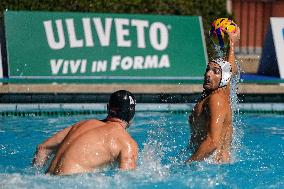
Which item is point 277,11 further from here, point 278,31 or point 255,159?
point 255,159

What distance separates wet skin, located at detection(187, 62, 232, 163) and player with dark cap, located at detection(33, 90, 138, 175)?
75 centimetres

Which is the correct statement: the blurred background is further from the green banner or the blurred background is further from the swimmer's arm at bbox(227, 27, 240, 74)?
the swimmer's arm at bbox(227, 27, 240, 74)

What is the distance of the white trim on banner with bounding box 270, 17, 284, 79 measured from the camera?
12.5 metres

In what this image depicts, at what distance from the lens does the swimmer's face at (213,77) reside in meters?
5.84

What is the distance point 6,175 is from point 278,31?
26.6 feet

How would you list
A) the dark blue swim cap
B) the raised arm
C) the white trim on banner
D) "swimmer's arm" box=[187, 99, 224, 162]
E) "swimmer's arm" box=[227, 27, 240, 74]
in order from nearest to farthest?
the dark blue swim cap → the raised arm → "swimmer's arm" box=[187, 99, 224, 162] → "swimmer's arm" box=[227, 27, 240, 74] → the white trim on banner

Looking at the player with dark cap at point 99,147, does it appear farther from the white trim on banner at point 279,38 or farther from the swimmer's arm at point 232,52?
the white trim on banner at point 279,38

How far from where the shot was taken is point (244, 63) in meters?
14.7

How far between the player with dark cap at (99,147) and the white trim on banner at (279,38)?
24.8 feet

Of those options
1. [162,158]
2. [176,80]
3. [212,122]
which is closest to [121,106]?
[212,122]

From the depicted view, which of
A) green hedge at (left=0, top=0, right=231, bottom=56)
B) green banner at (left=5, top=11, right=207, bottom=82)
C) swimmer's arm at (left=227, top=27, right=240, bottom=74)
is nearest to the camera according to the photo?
swimmer's arm at (left=227, top=27, right=240, bottom=74)

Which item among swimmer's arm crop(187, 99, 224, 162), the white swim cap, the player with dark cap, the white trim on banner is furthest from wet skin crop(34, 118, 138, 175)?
the white trim on banner

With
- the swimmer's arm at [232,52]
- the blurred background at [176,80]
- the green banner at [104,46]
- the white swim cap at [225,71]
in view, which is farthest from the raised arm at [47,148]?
the green banner at [104,46]

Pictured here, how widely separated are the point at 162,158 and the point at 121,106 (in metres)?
1.74
